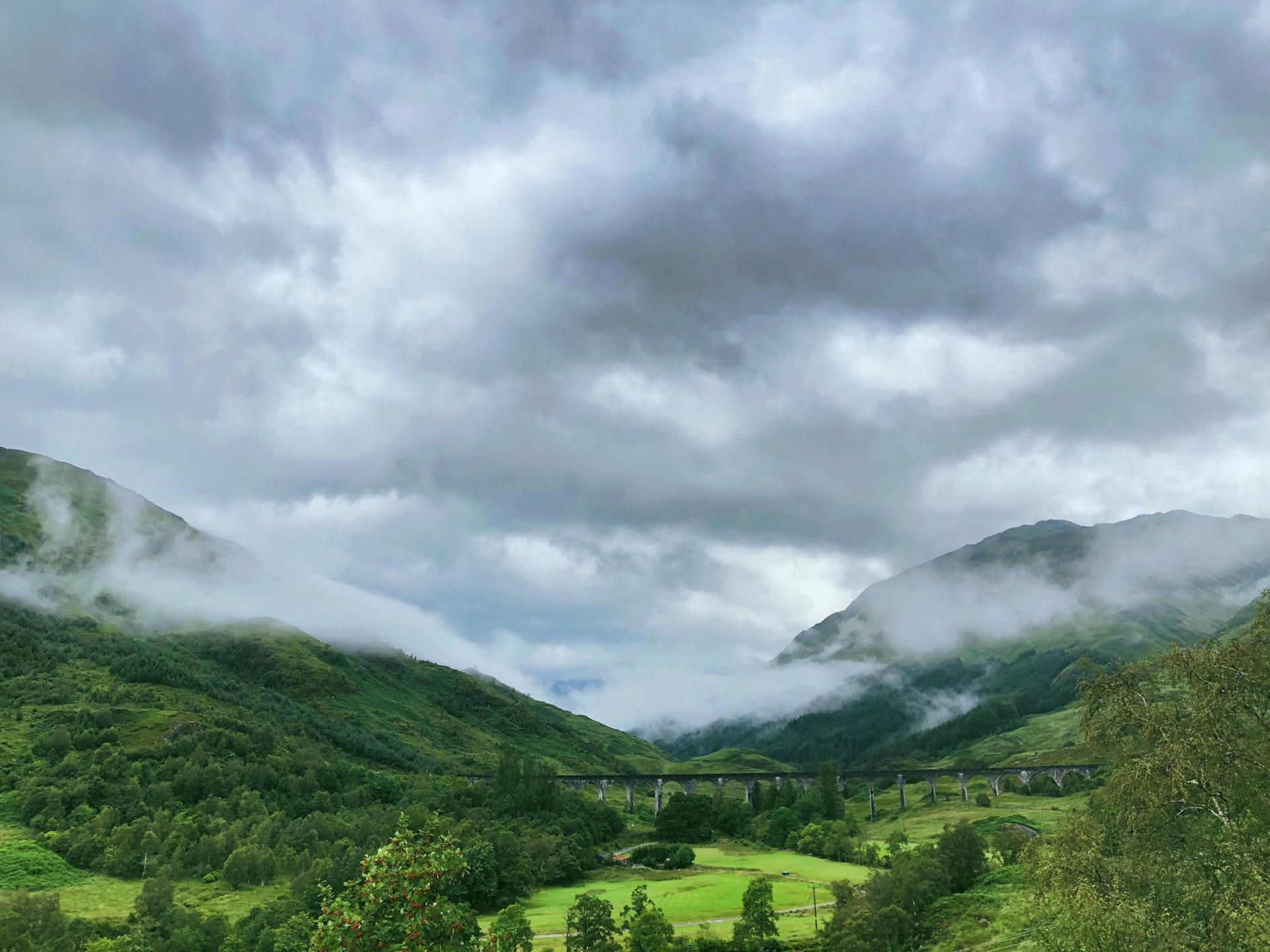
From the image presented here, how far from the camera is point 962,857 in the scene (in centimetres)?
10900

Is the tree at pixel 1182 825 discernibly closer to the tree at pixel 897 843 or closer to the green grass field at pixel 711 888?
the green grass field at pixel 711 888

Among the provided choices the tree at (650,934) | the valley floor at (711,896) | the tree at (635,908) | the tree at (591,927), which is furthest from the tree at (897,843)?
the tree at (591,927)

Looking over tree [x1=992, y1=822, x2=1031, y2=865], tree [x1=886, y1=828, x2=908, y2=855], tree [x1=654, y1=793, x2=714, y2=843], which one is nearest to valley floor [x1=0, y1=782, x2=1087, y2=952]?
tree [x1=992, y1=822, x2=1031, y2=865]

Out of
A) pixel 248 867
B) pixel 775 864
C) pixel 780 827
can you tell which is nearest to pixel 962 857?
pixel 775 864

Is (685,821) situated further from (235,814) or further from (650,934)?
(650,934)

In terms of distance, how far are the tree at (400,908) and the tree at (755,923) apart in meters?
83.8

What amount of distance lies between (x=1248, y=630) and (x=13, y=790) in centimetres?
21429

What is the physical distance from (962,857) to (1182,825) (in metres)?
92.6

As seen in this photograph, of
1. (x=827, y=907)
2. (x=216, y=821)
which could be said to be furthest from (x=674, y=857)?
(x=216, y=821)

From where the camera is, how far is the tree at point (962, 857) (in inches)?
4230

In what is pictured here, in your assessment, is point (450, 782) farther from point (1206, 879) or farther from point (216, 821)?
point (1206, 879)

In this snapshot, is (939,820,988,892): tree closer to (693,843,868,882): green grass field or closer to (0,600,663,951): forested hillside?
(693,843,868,882): green grass field

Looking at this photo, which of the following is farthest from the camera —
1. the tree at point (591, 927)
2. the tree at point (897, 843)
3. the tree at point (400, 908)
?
the tree at point (897, 843)

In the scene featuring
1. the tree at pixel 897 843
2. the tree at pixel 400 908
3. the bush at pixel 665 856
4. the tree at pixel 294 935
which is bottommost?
the bush at pixel 665 856
